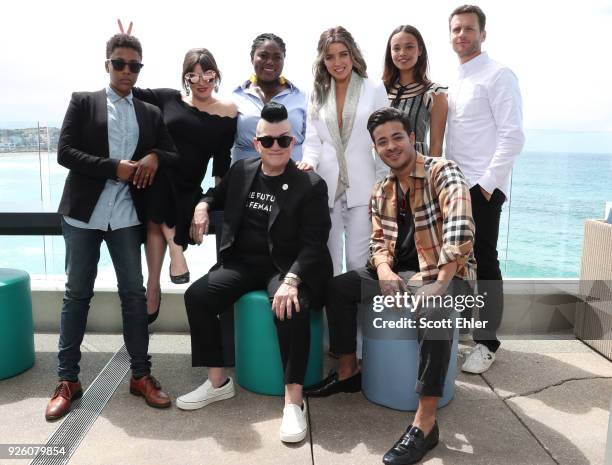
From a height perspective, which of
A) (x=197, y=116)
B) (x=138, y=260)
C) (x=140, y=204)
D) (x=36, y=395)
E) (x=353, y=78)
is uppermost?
(x=353, y=78)

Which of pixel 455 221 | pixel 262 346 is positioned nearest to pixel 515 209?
pixel 455 221

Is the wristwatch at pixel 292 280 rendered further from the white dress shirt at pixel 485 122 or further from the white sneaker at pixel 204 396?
the white dress shirt at pixel 485 122

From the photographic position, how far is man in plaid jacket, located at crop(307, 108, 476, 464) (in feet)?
8.54

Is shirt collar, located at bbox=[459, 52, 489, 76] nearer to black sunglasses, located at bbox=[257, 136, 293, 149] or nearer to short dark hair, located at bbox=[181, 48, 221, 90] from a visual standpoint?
black sunglasses, located at bbox=[257, 136, 293, 149]

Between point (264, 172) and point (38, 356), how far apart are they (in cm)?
188

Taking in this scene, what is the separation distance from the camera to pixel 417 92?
336cm

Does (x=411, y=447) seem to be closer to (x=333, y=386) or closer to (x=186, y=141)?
(x=333, y=386)

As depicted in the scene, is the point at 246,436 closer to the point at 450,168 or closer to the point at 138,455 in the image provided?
the point at 138,455

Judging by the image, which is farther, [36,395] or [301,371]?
[36,395]

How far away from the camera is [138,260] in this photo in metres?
3.05

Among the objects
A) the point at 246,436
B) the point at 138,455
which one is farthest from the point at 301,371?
the point at 138,455

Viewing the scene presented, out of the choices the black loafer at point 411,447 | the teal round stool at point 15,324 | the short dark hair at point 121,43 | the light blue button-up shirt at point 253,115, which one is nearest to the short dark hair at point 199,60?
the light blue button-up shirt at point 253,115

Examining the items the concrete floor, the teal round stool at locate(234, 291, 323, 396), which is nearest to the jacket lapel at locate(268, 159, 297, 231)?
the teal round stool at locate(234, 291, 323, 396)

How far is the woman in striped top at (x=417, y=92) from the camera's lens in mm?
3318
